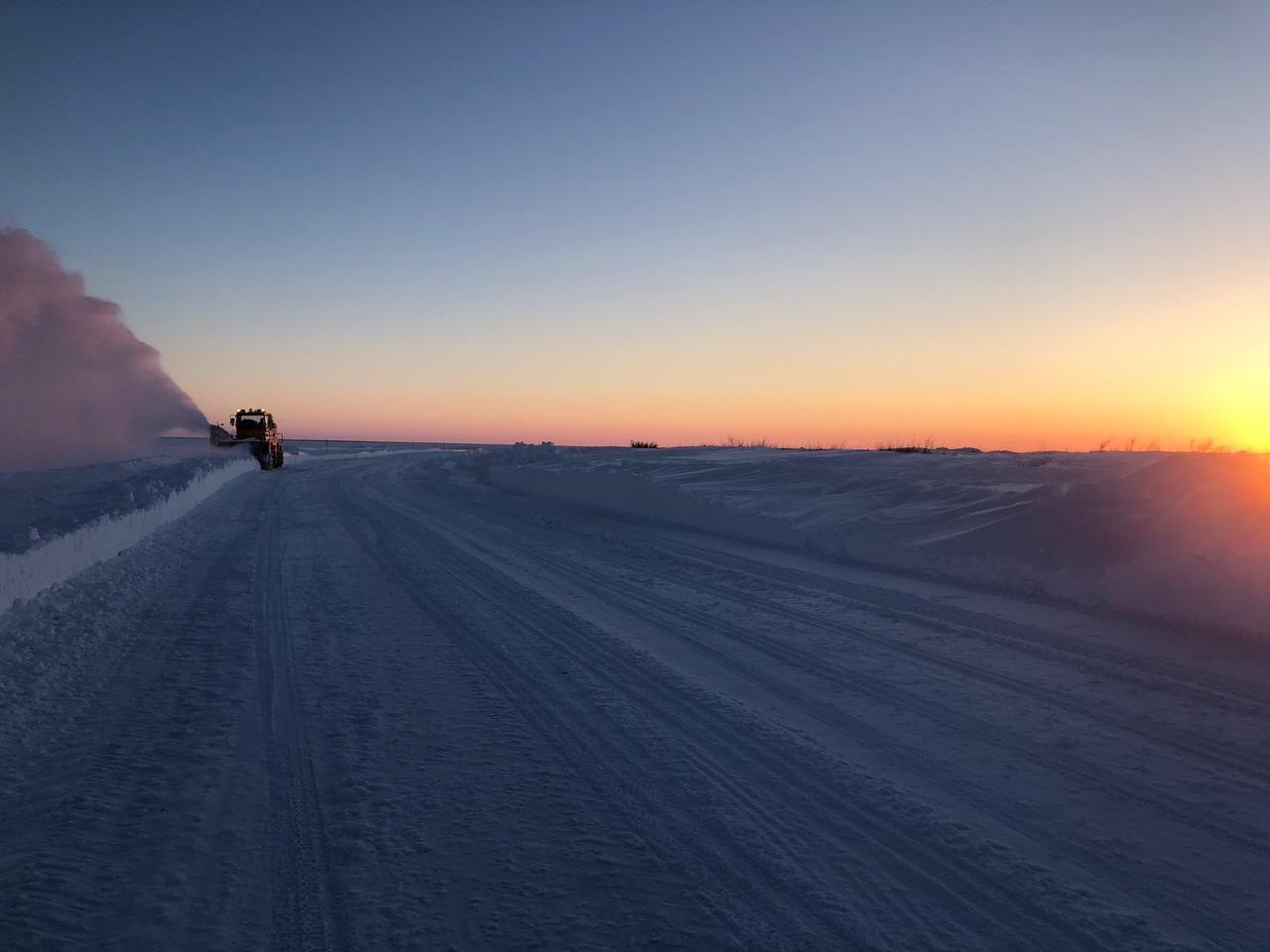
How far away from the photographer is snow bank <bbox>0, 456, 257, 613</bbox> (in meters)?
7.23

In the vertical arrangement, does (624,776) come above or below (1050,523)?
below

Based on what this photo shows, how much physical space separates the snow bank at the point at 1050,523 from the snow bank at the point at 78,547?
9.45 meters

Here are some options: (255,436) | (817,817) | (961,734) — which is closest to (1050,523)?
(961,734)

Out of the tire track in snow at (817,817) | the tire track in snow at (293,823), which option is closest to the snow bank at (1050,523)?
the tire track in snow at (817,817)

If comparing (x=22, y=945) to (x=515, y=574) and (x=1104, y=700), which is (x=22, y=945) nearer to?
(x=1104, y=700)

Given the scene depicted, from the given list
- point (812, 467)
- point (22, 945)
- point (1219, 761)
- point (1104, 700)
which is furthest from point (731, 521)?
point (22, 945)

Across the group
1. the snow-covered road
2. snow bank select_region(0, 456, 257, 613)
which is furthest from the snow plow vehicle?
the snow-covered road

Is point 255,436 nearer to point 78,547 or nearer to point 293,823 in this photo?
point 78,547

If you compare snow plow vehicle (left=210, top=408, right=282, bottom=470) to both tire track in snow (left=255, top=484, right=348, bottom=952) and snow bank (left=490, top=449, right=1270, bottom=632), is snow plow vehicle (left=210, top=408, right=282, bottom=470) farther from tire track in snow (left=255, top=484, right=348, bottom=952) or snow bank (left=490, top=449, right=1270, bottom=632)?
tire track in snow (left=255, top=484, right=348, bottom=952)

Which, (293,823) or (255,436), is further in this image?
(255,436)

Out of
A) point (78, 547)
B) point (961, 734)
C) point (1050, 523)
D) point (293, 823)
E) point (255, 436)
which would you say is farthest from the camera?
point (255, 436)

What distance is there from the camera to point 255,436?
121ft

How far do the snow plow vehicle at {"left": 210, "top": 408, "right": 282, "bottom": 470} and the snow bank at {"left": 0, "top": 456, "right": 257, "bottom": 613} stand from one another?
21.4 m

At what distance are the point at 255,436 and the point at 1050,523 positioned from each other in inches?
1424
